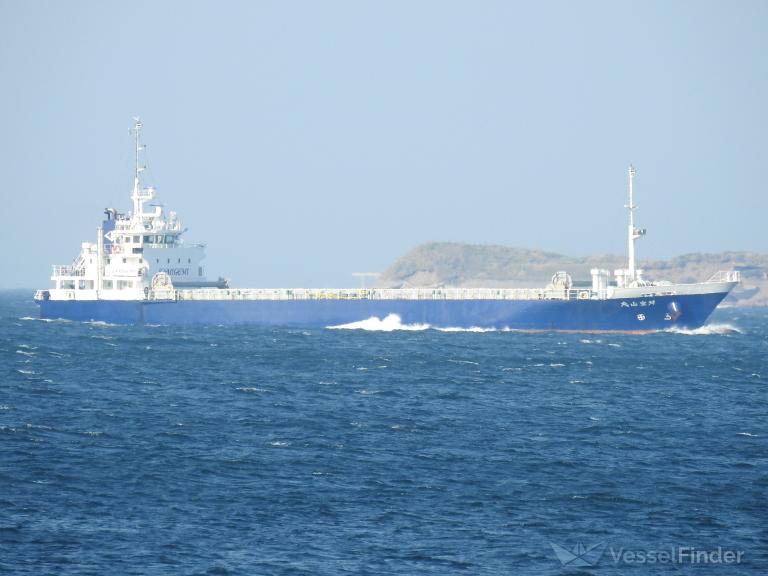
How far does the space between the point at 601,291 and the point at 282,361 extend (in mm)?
27900

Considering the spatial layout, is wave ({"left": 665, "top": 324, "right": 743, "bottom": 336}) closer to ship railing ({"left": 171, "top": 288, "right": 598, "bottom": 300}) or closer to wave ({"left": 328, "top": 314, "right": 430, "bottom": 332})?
ship railing ({"left": 171, "top": 288, "right": 598, "bottom": 300})

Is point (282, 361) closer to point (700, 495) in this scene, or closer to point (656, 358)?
point (656, 358)

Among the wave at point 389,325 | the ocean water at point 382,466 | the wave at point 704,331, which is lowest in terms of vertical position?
the ocean water at point 382,466

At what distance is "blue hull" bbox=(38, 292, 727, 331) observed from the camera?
267 feet

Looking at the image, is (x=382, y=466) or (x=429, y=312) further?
(x=429, y=312)

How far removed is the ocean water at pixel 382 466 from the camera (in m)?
25.2

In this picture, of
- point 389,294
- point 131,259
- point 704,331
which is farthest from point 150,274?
point 704,331

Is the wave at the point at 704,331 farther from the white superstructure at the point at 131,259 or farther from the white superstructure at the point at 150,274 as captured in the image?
the white superstructure at the point at 131,259

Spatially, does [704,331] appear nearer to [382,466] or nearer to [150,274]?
[150,274]

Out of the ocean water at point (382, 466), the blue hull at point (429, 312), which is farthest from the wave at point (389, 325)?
the ocean water at point (382, 466)

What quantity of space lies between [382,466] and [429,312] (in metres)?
52.2

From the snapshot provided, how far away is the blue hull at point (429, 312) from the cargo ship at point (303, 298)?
8cm

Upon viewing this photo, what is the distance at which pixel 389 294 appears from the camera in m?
89.9

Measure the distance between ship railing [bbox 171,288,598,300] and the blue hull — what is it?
64cm
